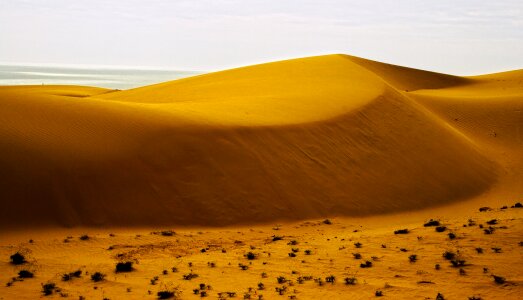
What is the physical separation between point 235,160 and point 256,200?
71.3 inches

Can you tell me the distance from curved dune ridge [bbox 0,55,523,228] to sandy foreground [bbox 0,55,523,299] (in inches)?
2.0

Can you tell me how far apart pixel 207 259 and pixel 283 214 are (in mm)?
4588

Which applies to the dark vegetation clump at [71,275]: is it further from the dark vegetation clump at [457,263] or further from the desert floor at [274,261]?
the dark vegetation clump at [457,263]

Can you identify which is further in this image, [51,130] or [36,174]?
[51,130]

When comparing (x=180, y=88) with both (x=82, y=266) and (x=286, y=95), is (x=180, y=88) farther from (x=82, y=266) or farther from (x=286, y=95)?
(x=82, y=266)

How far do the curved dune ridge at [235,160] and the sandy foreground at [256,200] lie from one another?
52mm

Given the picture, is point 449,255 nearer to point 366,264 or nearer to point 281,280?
point 366,264

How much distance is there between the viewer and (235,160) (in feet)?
53.2

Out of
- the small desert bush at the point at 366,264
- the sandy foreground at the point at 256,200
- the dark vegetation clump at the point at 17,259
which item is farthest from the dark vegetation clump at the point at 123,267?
the small desert bush at the point at 366,264

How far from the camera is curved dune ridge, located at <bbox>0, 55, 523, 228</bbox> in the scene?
13656mm

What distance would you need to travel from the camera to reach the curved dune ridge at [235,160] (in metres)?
13.7

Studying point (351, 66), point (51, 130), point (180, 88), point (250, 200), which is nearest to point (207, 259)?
point (250, 200)

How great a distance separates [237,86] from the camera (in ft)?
96.1

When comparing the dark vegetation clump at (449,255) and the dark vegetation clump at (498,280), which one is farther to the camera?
the dark vegetation clump at (449,255)
